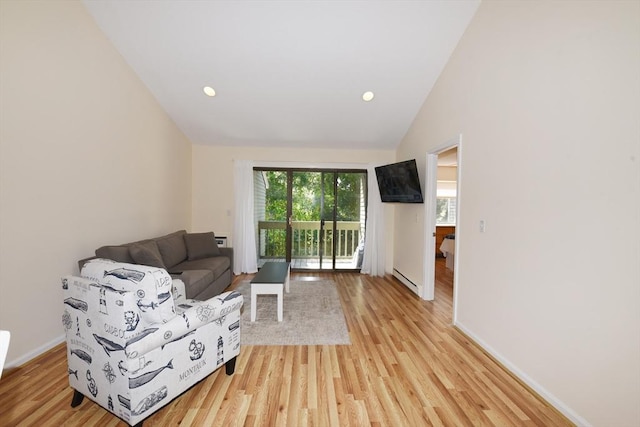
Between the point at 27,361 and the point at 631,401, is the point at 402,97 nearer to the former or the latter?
the point at 631,401

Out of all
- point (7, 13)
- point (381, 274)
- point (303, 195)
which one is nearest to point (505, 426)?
point (381, 274)

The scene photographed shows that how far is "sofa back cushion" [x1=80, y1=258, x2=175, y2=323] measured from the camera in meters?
1.45

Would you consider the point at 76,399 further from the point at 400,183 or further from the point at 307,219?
the point at 400,183

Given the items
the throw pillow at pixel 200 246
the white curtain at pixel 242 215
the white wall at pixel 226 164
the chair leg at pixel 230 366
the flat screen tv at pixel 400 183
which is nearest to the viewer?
the chair leg at pixel 230 366

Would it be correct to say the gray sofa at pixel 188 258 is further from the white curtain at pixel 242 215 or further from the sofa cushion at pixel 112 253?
the white curtain at pixel 242 215

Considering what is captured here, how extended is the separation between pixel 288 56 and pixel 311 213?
8.88 feet

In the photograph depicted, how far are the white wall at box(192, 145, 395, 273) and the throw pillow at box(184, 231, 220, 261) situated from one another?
85cm

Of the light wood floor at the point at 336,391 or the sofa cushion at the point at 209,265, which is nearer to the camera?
the light wood floor at the point at 336,391

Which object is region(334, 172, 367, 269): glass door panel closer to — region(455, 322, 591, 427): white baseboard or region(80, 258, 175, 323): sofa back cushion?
region(455, 322, 591, 427): white baseboard

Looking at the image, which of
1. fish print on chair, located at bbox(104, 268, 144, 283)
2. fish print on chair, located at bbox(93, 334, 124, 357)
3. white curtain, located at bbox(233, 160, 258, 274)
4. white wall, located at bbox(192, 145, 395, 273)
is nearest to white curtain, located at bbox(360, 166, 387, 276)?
white wall, located at bbox(192, 145, 395, 273)

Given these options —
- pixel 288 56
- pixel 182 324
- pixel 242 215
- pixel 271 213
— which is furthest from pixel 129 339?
pixel 271 213

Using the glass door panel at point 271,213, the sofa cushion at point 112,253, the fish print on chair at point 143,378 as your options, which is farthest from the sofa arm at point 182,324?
the glass door panel at point 271,213

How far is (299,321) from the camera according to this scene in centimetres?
294

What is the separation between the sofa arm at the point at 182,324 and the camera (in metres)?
1.39
